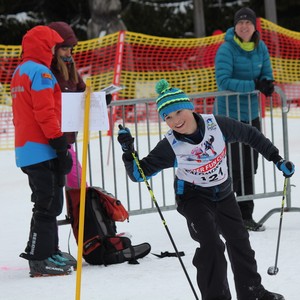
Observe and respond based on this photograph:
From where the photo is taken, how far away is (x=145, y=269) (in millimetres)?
6125

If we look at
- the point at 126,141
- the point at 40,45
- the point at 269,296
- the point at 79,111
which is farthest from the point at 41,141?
the point at 269,296

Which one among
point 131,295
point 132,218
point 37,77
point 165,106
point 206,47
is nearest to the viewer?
point 165,106

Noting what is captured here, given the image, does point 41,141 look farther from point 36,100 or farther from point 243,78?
point 243,78

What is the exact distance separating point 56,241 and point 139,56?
11364 mm

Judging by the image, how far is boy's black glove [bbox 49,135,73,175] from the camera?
5.88 m

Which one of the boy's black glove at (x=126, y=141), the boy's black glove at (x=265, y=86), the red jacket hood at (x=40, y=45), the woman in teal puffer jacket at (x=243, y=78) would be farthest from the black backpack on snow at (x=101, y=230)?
the boy's black glove at (x=265, y=86)

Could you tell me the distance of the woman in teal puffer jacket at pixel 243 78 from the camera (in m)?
7.34

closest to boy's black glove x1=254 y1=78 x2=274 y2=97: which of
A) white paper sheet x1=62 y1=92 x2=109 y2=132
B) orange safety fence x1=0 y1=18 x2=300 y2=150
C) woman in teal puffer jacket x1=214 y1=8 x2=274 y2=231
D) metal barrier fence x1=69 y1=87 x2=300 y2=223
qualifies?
woman in teal puffer jacket x1=214 y1=8 x2=274 y2=231

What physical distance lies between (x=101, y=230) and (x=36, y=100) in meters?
1.16

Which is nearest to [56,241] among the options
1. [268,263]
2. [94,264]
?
[94,264]

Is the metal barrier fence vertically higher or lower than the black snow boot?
higher

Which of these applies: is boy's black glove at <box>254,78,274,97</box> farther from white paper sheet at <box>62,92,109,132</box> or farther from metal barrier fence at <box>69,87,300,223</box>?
white paper sheet at <box>62,92,109,132</box>

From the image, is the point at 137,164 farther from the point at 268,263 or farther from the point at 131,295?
the point at 268,263

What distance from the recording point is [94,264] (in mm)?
6383
